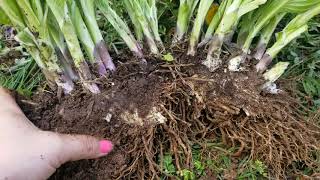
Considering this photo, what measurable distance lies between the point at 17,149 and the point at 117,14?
60cm

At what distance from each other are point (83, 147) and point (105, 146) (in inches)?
3.1

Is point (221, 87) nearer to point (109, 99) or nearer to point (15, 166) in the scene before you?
point (109, 99)

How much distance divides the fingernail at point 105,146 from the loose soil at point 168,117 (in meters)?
0.03

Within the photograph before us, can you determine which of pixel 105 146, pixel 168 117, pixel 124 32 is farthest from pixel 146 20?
pixel 105 146

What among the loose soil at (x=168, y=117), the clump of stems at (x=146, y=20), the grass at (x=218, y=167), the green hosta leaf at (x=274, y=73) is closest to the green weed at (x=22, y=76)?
the loose soil at (x=168, y=117)

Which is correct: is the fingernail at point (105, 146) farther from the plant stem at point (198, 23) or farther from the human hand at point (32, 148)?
the plant stem at point (198, 23)

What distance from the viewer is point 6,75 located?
2193mm

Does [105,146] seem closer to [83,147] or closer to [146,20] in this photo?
[83,147]

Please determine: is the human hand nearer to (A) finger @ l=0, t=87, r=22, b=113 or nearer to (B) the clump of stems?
(A) finger @ l=0, t=87, r=22, b=113

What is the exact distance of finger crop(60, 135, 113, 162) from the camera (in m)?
1.65

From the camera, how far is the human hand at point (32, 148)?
1.55m

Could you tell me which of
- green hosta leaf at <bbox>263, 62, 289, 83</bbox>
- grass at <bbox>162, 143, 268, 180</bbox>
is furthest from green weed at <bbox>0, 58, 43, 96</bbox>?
green hosta leaf at <bbox>263, 62, 289, 83</bbox>

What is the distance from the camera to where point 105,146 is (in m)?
1.72

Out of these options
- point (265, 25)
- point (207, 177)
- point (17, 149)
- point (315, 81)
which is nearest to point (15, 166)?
point (17, 149)
